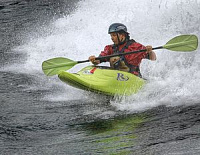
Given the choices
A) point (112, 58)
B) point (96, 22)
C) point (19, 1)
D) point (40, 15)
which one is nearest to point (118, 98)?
point (112, 58)

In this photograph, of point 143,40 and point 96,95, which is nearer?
point 96,95

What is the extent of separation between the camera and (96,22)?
14.3 meters

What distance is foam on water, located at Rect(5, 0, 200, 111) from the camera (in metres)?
8.22

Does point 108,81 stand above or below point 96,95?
above

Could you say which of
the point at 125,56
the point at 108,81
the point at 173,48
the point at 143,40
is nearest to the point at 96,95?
the point at 108,81

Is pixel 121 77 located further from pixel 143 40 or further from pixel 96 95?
pixel 143 40

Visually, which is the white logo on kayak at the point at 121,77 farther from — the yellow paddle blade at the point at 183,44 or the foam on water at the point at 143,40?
the yellow paddle blade at the point at 183,44

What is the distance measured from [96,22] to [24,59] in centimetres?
314

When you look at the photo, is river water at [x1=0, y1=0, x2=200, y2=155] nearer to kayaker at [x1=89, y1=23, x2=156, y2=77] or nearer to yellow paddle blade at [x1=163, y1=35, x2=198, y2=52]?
kayaker at [x1=89, y1=23, x2=156, y2=77]

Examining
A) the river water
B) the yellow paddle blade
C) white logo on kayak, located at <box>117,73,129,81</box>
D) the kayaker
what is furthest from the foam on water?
the yellow paddle blade

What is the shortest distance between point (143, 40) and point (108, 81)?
168 inches

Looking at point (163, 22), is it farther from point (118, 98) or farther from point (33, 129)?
point (33, 129)

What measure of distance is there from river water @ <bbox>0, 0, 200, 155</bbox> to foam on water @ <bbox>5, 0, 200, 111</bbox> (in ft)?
0.06

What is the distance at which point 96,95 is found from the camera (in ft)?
27.9
